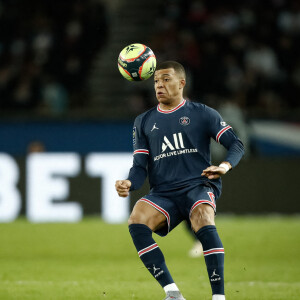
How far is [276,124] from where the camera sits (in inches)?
644

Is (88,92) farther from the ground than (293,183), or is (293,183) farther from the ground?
(88,92)

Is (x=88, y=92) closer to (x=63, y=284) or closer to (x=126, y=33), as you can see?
(x=126, y=33)

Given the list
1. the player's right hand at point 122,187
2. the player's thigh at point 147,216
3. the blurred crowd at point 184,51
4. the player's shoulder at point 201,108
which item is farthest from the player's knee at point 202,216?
the blurred crowd at point 184,51

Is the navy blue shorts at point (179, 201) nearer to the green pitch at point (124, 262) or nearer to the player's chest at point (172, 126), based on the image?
the player's chest at point (172, 126)

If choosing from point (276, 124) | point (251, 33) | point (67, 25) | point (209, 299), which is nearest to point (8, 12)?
point (67, 25)

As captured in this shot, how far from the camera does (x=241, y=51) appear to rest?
56.1ft

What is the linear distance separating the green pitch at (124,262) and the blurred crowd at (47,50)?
4143mm

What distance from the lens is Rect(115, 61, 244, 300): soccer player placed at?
6137 mm

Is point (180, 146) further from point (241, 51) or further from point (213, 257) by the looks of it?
point (241, 51)

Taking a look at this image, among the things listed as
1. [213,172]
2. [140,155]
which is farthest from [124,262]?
[213,172]

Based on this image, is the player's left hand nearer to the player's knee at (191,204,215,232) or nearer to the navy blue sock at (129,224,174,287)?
the player's knee at (191,204,215,232)

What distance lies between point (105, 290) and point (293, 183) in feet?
26.2

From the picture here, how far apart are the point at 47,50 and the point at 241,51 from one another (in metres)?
4.74

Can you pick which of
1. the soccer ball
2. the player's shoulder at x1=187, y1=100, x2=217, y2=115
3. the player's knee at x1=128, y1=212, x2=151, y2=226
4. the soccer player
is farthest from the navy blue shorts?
the soccer ball
